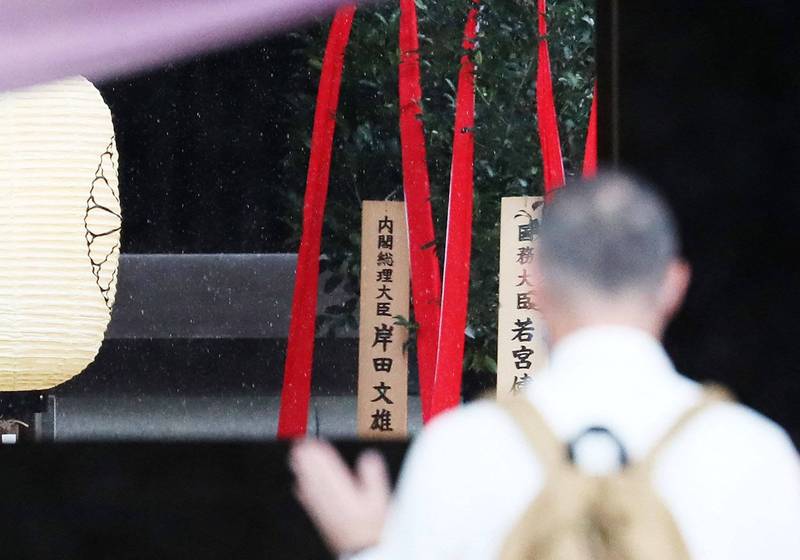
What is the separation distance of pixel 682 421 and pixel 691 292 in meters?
→ 0.97

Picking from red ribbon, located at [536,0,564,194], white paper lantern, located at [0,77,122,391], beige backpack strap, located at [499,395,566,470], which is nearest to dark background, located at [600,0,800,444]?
red ribbon, located at [536,0,564,194]

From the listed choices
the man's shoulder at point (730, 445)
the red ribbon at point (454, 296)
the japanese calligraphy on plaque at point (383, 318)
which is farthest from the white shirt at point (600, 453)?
the japanese calligraphy on plaque at point (383, 318)

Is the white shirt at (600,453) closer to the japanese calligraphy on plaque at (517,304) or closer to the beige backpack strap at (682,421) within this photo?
the beige backpack strap at (682,421)

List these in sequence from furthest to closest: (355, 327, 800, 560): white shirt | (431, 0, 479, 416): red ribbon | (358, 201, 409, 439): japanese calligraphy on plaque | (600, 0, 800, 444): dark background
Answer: (358, 201, 409, 439): japanese calligraphy on plaque < (431, 0, 479, 416): red ribbon < (600, 0, 800, 444): dark background < (355, 327, 800, 560): white shirt

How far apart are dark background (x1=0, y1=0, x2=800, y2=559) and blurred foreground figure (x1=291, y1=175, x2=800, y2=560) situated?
3.11ft

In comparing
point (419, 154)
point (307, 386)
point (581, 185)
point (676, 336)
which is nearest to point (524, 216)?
point (419, 154)

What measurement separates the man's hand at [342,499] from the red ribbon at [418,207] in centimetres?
201

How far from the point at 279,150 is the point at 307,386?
1181 mm

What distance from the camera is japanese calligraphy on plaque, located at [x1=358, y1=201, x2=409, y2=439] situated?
3572 millimetres

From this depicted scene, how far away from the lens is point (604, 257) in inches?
44.8

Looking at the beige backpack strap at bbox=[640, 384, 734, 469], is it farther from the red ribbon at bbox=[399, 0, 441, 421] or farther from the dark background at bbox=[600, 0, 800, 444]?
the red ribbon at bbox=[399, 0, 441, 421]

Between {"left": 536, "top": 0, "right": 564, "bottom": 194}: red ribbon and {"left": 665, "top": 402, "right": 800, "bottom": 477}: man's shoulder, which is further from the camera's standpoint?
{"left": 536, "top": 0, "right": 564, "bottom": 194}: red ribbon

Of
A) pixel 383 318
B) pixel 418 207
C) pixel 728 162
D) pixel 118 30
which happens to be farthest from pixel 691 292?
pixel 118 30

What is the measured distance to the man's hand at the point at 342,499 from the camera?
115cm
